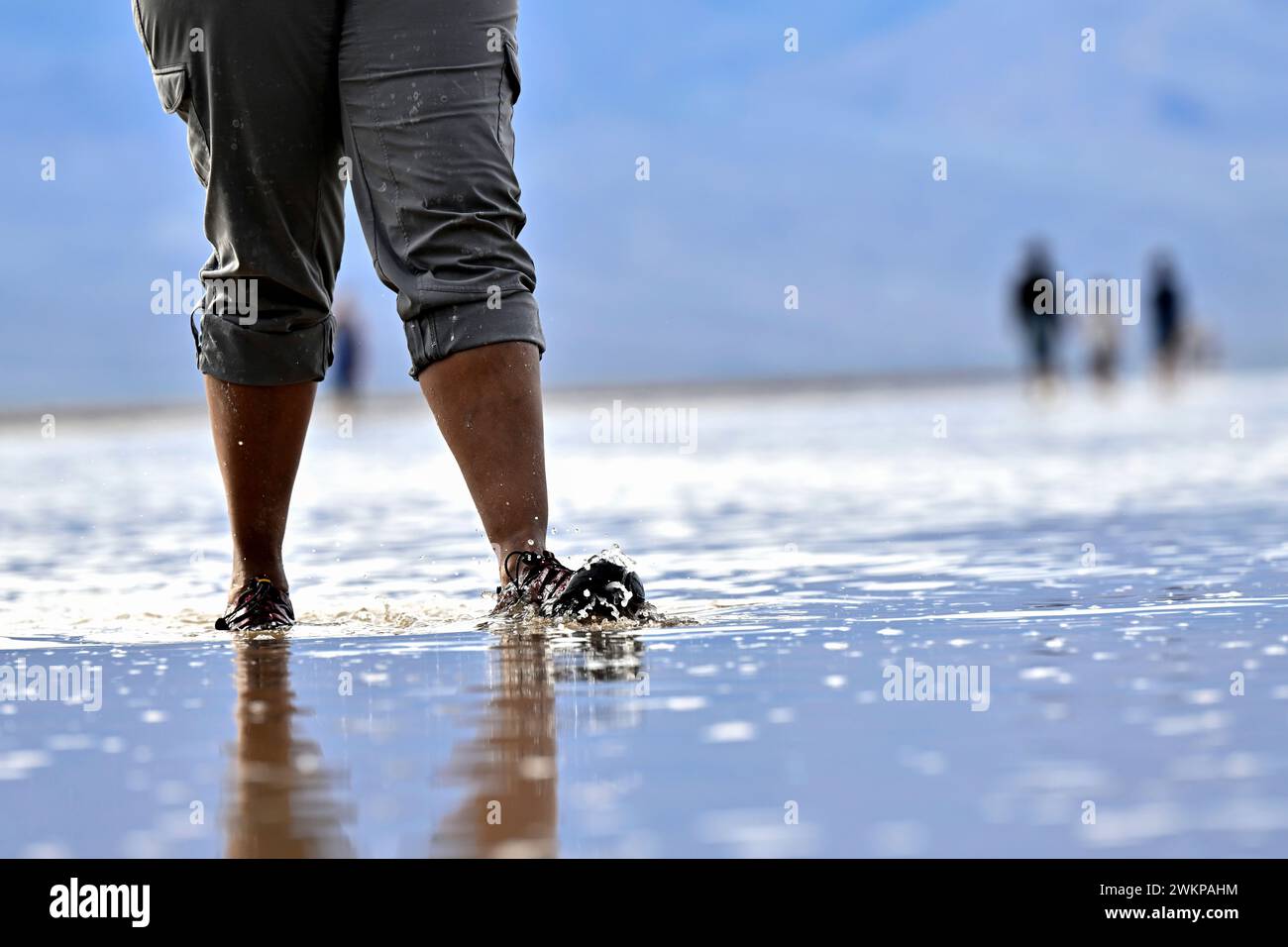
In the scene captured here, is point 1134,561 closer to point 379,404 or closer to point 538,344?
point 538,344

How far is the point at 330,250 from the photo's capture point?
111 inches

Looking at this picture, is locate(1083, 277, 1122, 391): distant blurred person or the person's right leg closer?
the person's right leg

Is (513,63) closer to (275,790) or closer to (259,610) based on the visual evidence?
(259,610)

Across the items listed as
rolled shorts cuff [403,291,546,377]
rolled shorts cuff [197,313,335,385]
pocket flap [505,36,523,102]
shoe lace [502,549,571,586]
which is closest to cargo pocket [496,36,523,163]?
pocket flap [505,36,523,102]

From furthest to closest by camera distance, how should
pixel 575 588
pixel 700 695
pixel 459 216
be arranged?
pixel 459 216 < pixel 575 588 < pixel 700 695

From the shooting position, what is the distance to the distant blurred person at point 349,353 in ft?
68.1

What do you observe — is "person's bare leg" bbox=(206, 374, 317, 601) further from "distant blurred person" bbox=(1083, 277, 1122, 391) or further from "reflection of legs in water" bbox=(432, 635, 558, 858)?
"distant blurred person" bbox=(1083, 277, 1122, 391)

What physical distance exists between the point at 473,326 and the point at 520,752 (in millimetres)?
1070

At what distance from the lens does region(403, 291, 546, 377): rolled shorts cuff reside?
8.77ft

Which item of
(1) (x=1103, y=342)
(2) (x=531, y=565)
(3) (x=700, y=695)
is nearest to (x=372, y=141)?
(2) (x=531, y=565)

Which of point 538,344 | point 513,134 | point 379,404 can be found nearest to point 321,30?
point 513,134

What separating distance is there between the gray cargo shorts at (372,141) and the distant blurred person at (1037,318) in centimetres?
1475

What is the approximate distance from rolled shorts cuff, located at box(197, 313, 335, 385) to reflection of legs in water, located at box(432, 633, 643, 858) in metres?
0.61

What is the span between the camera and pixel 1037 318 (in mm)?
18047
